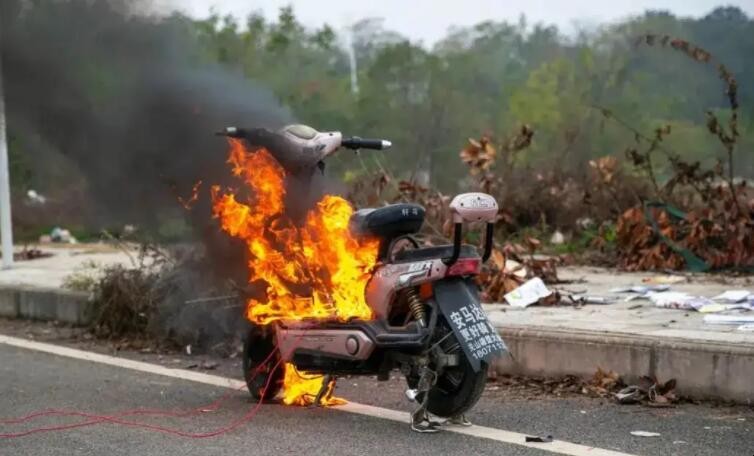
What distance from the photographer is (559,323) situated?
24.9ft

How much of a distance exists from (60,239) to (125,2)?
10.2 metres

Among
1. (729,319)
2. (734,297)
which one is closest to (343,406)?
(729,319)

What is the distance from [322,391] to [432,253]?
1171 millimetres

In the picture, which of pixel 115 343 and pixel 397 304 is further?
pixel 115 343

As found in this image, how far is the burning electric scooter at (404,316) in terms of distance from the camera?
5773 mm

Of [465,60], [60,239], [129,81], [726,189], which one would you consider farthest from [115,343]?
[465,60]

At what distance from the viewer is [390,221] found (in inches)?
237

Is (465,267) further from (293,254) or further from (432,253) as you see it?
(293,254)

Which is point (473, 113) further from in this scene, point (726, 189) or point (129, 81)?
point (129, 81)

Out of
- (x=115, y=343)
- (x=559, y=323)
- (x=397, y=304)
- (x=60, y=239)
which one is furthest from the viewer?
(x=60, y=239)

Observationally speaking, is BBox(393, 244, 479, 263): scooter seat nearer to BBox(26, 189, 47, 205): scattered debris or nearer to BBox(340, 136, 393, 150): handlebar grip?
BBox(340, 136, 393, 150): handlebar grip

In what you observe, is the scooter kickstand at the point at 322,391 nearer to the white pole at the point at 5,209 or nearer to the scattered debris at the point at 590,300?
the scattered debris at the point at 590,300

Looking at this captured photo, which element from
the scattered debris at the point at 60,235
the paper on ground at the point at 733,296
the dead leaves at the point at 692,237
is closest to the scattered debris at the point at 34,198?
the scattered debris at the point at 60,235

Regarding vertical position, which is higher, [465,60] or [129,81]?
[465,60]
